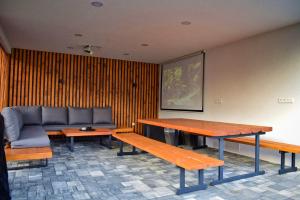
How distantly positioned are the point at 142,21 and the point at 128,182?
2.64m

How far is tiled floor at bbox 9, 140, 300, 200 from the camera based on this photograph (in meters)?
2.81

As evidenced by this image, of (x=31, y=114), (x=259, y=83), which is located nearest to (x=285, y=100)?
(x=259, y=83)

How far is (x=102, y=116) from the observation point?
7.06 metres

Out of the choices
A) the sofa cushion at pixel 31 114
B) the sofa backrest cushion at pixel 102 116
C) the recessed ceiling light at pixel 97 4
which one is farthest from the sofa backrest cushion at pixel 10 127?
the sofa backrest cushion at pixel 102 116

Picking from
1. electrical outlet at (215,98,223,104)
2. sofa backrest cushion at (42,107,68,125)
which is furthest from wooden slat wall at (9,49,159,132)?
electrical outlet at (215,98,223,104)

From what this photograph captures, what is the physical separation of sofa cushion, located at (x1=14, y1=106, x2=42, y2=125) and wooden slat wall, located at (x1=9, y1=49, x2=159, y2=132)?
569 mm

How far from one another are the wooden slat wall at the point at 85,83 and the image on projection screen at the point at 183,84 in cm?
60

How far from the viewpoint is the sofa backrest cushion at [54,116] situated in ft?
21.1

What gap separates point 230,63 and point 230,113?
116 centimetres

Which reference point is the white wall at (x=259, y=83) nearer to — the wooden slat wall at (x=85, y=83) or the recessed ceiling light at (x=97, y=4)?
the wooden slat wall at (x=85, y=83)

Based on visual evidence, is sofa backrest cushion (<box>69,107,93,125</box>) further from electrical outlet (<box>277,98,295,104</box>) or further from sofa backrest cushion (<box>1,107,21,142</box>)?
electrical outlet (<box>277,98,295,104</box>)

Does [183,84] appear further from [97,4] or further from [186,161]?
[186,161]

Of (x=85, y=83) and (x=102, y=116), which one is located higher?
(x=85, y=83)

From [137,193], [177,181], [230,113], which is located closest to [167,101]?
[230,113]
